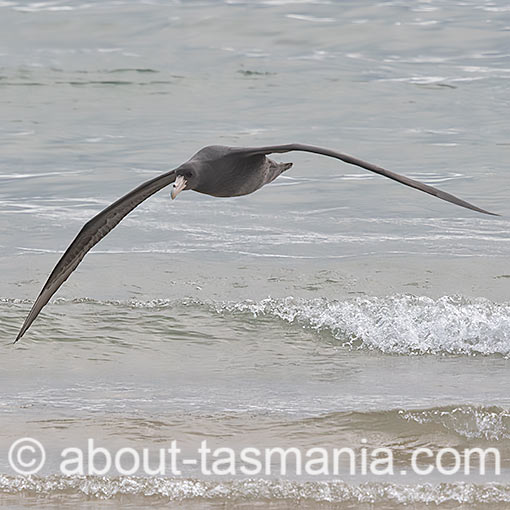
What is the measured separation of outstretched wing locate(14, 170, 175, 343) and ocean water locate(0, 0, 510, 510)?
0.65 meters

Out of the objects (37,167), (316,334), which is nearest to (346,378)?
(316,334)

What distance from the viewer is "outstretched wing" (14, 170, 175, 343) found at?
540 centimetres

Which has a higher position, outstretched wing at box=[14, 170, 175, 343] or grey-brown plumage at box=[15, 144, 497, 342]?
grey-brown plumage at box=[15, 144, 497, 342]

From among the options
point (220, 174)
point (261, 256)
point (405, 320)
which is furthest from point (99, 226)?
point (261, 256)

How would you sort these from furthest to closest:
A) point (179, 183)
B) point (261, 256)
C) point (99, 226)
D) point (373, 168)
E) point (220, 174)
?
point (261, 256)
point (99, 226)
point (220, 174)
point (179, 183)
point (373, 168)

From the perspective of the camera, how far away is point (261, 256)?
30.6 feet

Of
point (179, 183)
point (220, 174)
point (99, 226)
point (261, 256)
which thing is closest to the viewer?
point (179, 183)

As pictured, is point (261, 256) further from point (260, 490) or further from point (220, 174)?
point (260, 490)

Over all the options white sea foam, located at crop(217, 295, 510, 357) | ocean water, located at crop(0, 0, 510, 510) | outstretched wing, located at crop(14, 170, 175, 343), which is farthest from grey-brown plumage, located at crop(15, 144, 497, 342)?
white sea foam, located at crop(217, 295, 510, 357)

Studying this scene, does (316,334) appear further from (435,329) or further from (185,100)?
(185,100)

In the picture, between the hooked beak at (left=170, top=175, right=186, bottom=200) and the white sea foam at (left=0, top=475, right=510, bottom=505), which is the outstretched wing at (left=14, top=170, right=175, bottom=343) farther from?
the white sea foam at (left=0, top=475, right=510, bottom=505)

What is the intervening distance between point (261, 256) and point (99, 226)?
3.71 metres

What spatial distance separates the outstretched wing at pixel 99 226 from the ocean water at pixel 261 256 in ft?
2.12

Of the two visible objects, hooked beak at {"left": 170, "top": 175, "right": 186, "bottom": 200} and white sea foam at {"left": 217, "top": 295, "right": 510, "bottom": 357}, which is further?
white sea foam at {"left": 217, "top": 295, "right": 510, "bottom": 357}
